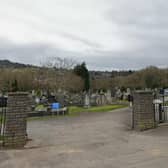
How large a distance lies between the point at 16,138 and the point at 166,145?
14.2ft

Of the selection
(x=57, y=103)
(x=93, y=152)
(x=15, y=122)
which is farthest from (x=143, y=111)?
(x=57, y=103)

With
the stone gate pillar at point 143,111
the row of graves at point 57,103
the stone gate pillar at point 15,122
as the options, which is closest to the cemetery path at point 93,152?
the stone gate pillar at point 15,122

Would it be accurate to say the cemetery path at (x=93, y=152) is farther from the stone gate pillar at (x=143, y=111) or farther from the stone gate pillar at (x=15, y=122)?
the stone gate pillar at (x=143, y=111)

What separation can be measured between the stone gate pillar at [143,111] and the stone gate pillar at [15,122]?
4.44 metres

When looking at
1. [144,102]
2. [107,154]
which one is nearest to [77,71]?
[144,102]

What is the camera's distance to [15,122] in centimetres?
804

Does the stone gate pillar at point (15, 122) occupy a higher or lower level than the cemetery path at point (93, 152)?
higher

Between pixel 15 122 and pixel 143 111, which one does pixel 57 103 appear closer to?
pixel 143 111

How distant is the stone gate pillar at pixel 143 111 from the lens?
10.5 meters

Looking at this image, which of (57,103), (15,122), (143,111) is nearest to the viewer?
(15,122)

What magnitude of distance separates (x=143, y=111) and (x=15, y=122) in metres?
4.91

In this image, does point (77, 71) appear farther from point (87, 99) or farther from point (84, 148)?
point (84, 148)

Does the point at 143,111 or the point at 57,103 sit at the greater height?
the point at 143,111

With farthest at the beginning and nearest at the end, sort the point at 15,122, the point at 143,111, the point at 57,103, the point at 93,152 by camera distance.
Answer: the point at 57,103
the point at 143,111
the point at 15,122
the point at 93,152
